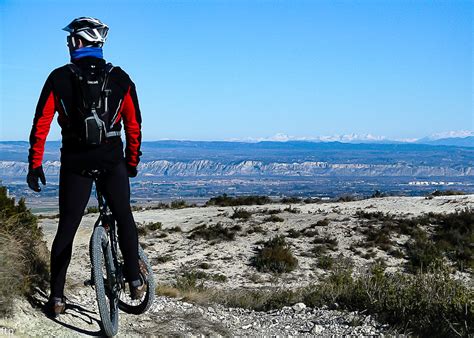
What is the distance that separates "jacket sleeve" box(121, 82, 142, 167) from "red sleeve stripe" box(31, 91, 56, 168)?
554 mm

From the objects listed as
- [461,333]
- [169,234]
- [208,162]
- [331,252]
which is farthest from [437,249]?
[208,162]

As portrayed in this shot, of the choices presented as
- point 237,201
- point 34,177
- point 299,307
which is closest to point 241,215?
point 237,201

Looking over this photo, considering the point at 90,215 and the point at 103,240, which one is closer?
the point at 103,240

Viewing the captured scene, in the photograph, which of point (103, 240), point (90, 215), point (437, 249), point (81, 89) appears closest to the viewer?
point (81, 89)

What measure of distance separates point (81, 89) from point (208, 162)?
128632 millimetres

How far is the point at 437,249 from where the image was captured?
16.8 meters

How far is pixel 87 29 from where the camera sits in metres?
4.87

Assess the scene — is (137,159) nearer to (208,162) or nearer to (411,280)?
(411,280)

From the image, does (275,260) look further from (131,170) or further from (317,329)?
(131,170)

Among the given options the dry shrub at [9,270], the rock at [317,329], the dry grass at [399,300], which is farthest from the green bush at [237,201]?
the dry shrub at [9,270]

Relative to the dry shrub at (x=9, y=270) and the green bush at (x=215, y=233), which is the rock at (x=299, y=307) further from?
the green bush at (x=215, y=233)

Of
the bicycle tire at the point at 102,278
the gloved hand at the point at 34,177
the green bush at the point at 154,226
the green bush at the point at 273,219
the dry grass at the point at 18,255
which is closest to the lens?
the gloved hand at the point at 34,177

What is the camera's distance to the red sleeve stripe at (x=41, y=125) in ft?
15.6

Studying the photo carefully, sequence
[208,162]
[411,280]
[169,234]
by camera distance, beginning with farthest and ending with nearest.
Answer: [208,162] < [169,234] < [411,280]
